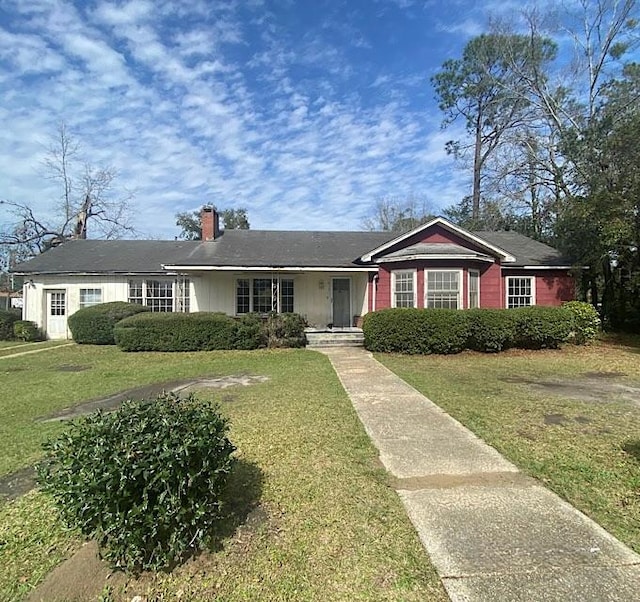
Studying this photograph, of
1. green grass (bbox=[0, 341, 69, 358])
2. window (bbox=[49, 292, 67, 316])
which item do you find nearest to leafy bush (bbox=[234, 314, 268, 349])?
green grass (bbox=[0, 341, 69, 358])

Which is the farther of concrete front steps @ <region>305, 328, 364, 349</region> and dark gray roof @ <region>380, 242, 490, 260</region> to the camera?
dark gray roof @ <region>380, 242, 490, 260</region>

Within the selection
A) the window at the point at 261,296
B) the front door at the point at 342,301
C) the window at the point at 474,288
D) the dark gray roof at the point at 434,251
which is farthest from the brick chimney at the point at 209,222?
the window at the point at 474,288

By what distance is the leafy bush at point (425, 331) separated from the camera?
12.6 metres

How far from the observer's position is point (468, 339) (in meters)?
13.0

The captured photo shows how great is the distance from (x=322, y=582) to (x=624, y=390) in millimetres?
8091

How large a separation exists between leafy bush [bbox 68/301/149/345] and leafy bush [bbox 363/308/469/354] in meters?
10.3

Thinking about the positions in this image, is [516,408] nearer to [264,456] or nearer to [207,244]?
[264,456]

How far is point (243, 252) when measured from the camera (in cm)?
1791

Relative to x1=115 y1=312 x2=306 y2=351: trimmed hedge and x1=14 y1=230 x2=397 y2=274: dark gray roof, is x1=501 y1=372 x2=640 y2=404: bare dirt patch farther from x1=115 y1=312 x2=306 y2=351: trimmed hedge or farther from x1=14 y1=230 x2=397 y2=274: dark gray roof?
x1=14 y1=230 x2=397 y2=274: dark gray roof

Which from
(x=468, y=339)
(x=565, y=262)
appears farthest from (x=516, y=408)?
(x=565, y=262)

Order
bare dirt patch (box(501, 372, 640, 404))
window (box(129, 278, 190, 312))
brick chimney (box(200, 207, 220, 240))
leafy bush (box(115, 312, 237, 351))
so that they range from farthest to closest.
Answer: brick chimney (box(200, 207, 220, 240))
window (box(129, 278, 190, 312))
leafy bush (box(115, 312, 237, 351))
bare dirt patch (box(501, 372, 640, 404))

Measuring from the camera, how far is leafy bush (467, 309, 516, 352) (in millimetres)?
12844

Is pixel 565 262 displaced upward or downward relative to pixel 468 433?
upward

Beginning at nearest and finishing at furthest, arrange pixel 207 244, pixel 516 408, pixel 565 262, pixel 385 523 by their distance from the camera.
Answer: pixel 385 523
pixel 516 408
pixel 565 262
pixel 207 244
